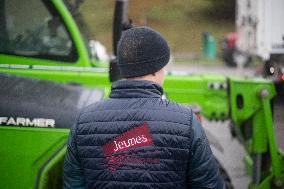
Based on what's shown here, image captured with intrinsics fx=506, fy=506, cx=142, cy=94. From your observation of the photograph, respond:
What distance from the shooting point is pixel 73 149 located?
2324 mm

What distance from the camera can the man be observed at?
2.16 m

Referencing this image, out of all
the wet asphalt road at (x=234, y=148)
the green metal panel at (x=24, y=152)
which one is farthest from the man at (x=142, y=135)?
the wet asphalt road at (x=234, y=148)

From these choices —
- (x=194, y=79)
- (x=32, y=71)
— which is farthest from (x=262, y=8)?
(x=32, y=71)

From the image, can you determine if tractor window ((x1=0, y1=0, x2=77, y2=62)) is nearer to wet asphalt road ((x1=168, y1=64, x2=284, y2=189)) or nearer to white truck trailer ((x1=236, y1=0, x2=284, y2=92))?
wet asphalt road ((x1=168, y1=64, x2=284, y2=189))

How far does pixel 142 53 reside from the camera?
2.21m

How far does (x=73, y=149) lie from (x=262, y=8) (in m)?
10.6

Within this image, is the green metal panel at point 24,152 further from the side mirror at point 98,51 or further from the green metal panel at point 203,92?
the side mirror at point 98,51

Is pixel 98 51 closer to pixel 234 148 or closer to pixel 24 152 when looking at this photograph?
pixel 24 152

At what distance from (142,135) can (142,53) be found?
1.18ft


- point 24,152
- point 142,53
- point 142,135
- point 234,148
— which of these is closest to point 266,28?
point 234,148

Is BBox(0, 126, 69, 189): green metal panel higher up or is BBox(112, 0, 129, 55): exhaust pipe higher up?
BBox(112, 0, 129, 55): exhaust pipe

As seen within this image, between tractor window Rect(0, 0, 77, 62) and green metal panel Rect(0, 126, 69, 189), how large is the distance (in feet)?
5.32

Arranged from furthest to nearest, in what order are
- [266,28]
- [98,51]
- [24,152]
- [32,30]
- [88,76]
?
[266,28] < [98,51] < [88,76] < [32,30] < [24,152]

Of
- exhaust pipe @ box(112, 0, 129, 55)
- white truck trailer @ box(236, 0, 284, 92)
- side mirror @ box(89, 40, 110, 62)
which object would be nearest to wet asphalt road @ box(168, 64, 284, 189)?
side mirror @ box(89, 40, 110, 62)
